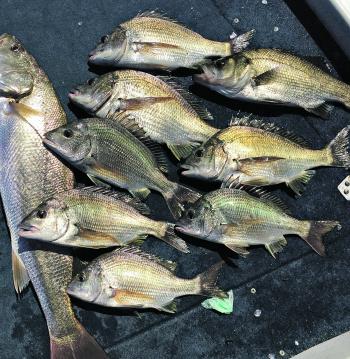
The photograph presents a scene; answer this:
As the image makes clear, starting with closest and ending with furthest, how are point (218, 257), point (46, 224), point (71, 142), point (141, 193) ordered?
point (46, 224), point (71, 142), point (141, 193), point (218, 257)

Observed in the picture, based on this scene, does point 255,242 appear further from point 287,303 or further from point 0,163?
point 0,163

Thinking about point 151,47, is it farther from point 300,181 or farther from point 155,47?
point 300,181

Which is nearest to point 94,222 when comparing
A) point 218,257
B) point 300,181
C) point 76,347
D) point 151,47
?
point 76,347

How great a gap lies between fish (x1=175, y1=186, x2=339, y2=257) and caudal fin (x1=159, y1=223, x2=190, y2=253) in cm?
3

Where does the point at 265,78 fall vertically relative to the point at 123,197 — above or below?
below

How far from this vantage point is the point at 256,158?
8.49 ft

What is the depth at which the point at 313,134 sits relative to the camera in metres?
2.91

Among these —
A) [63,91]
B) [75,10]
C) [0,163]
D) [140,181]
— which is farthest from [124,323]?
[75,10]

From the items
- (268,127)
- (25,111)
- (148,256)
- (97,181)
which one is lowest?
(268,127)

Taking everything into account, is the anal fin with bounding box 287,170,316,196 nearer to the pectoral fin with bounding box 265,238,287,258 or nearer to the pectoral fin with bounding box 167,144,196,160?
the pectoral fin with bounding box 265,238,287,258

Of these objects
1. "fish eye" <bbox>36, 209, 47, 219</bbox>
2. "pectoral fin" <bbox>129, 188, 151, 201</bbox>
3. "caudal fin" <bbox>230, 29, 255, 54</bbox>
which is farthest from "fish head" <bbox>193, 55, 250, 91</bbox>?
"fish eye" <bbox>36, 209, 47, 219</bbox>

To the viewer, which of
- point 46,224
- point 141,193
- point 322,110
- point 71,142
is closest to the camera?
point 46,224

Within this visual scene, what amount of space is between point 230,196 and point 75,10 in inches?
52.2

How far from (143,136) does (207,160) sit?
0.32 meters
